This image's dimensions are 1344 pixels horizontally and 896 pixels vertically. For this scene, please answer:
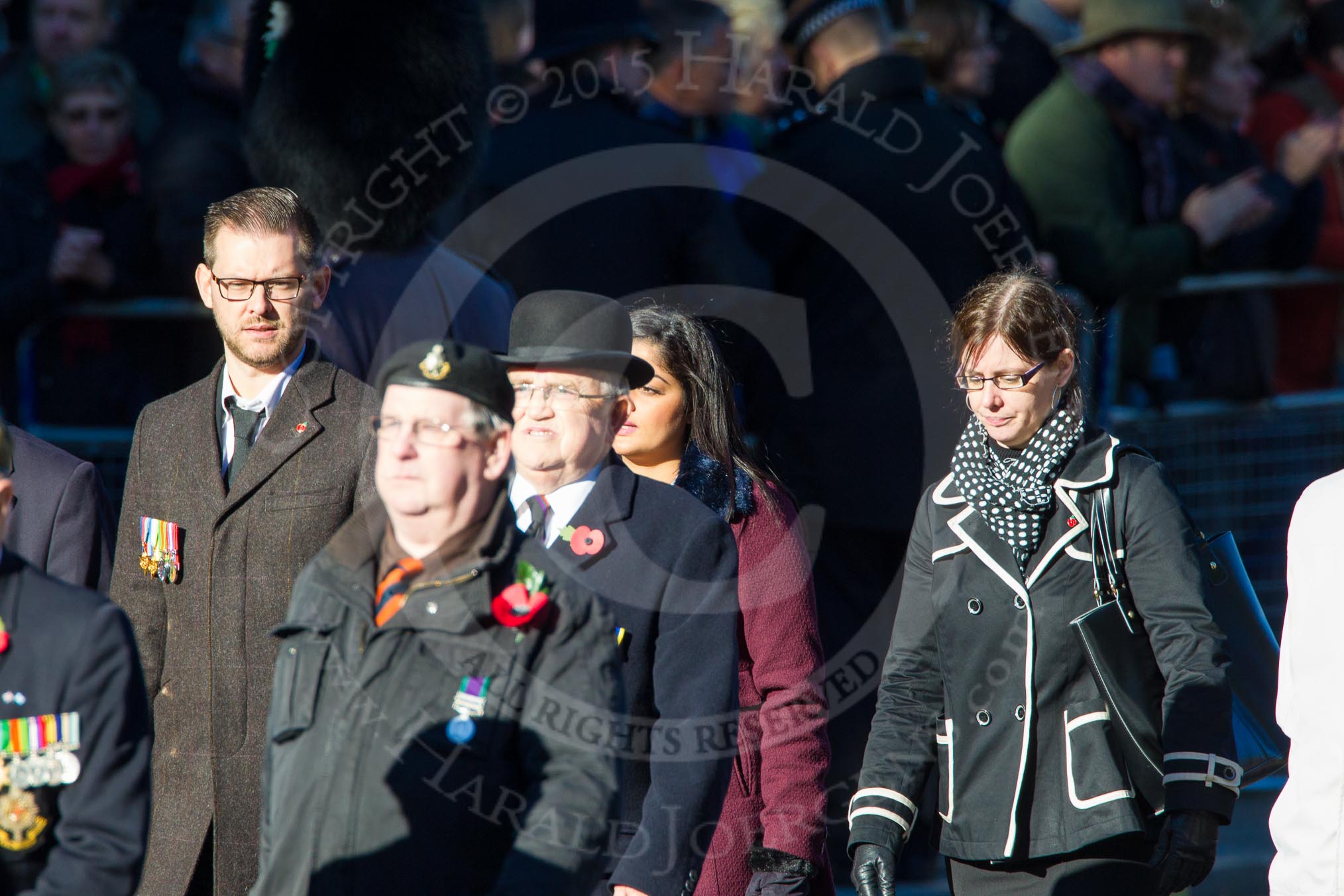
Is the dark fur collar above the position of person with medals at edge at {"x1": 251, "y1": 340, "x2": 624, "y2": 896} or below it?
above

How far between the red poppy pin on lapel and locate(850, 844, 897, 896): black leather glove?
860 mm

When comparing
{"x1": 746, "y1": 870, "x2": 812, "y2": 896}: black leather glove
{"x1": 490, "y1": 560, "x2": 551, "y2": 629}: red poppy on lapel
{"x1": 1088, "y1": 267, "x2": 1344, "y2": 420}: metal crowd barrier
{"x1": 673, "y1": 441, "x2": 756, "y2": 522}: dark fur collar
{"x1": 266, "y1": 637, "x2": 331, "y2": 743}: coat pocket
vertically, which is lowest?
{"x1": 746, "y1": 870, "x2": 812, "y2": 896}: black leather glove

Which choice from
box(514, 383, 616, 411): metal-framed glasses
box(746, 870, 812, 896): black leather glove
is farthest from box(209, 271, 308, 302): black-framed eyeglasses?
box(746, 870, 812, 896): black leather glove

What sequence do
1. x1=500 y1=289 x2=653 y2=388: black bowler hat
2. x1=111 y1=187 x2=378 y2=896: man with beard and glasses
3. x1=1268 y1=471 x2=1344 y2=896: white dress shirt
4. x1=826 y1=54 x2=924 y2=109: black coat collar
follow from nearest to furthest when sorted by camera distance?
1. x1=1268 y1=471 x2=1344 y2=896: white dress shirt
2. x1=500 y1=289 x2=653 y2=388: black bowler hat
3. x1=111 y1=187 x2=378 y2=896: man with beard and glasses
4. x1=826 y1=54 x2=924 y2=109: black coat collar

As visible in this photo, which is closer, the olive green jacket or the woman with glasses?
the woman with glasses

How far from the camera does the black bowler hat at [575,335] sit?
3.42 meters

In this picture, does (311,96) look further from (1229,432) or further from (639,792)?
(1229,432)

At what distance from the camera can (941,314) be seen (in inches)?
221

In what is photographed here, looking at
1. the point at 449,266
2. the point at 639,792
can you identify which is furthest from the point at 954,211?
the point at 639,792

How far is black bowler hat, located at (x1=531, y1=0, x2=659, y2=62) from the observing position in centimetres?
550

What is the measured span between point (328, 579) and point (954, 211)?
3359 mm

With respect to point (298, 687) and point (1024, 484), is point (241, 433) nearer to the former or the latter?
point (298, 687)

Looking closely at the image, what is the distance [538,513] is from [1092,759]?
1196 millimetres

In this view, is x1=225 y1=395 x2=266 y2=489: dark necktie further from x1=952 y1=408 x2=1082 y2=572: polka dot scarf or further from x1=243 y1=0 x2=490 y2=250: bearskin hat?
x1=952 y1=408 x2=1082 y2=572: polka dot scarf
